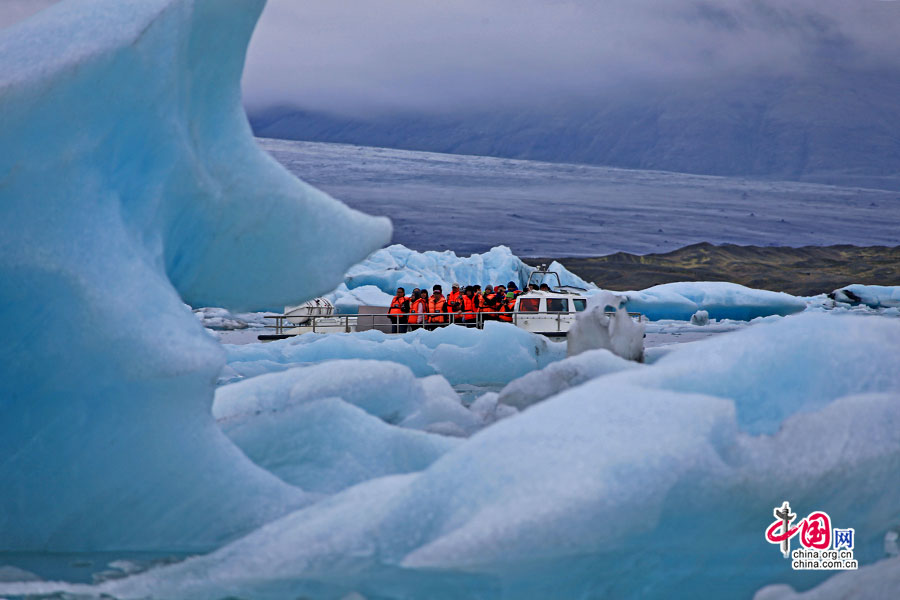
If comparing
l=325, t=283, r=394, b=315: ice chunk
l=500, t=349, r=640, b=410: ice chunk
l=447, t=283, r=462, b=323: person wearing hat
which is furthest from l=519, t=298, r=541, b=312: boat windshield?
l=500, t=349, r=640, b=410: ice chunk

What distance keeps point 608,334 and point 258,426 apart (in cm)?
524

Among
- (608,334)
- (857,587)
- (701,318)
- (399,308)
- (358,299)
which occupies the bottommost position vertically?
(701,318)

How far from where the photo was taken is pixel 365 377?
20.7ft

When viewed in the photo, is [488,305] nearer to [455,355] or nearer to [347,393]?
[455,355]

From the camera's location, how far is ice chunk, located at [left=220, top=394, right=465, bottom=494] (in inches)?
196

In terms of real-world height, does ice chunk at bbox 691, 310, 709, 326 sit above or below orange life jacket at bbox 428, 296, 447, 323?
below

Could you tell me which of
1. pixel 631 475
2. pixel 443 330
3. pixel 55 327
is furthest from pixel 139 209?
pixel 443 330

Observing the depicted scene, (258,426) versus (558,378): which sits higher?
(558,378)

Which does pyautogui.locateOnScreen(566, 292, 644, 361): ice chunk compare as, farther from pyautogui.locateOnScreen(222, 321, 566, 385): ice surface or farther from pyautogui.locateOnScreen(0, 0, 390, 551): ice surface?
pyautogui.locateOnScreen(0, 0, 390, 551): ice surface

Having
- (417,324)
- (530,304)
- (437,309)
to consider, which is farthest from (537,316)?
(417,324)

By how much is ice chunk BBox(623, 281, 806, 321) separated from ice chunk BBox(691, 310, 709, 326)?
0.98 meters

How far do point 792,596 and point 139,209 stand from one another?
3498 millimetres

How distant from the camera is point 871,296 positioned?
3397 centimetres

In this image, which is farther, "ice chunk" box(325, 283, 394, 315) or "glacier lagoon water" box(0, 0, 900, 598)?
"ice chunk" box(325, 283, 394, 315)
